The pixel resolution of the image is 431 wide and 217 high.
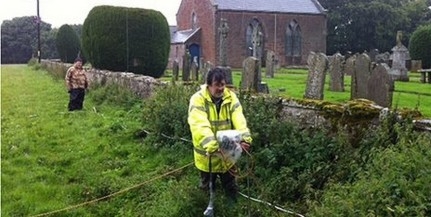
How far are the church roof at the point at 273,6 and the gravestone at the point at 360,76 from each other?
35686mm

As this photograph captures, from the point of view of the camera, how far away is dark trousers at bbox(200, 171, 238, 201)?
6418mm

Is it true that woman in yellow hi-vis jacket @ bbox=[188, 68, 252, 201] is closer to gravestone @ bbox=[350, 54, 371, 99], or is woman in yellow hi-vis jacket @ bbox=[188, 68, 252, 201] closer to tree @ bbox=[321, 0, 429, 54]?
gravestone @ bbox=[350, 54, 371, 99]

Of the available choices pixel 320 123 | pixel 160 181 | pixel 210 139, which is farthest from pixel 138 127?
pixel 210 139

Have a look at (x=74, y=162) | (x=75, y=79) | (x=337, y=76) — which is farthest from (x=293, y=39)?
(x=74, y=162)

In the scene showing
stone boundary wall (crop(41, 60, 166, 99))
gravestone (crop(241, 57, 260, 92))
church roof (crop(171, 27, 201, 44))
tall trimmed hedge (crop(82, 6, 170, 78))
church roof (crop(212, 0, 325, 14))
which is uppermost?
church roof (crop(212, 0, 325, 14))

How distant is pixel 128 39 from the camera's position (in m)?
21.5

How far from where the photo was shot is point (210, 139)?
227 inches

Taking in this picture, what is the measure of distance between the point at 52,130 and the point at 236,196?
6.57 metres

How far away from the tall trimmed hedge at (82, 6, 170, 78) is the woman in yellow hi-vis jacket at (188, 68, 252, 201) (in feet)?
51.5

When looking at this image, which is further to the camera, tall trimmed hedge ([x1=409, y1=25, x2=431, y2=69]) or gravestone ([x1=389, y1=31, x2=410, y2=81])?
tall trimmed hedge ([x1=409, y1=25, x2=431, y2=69])

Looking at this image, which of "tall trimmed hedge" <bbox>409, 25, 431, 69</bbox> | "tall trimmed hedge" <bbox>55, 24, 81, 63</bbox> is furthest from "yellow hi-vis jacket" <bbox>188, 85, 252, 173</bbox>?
"tall trimmed hedge" <bbox>55, 24, 81, 63</bbox>

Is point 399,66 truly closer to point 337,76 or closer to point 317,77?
point 337,76

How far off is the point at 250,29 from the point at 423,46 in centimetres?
1962

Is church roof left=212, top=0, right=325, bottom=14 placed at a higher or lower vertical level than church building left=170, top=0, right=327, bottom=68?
higher
